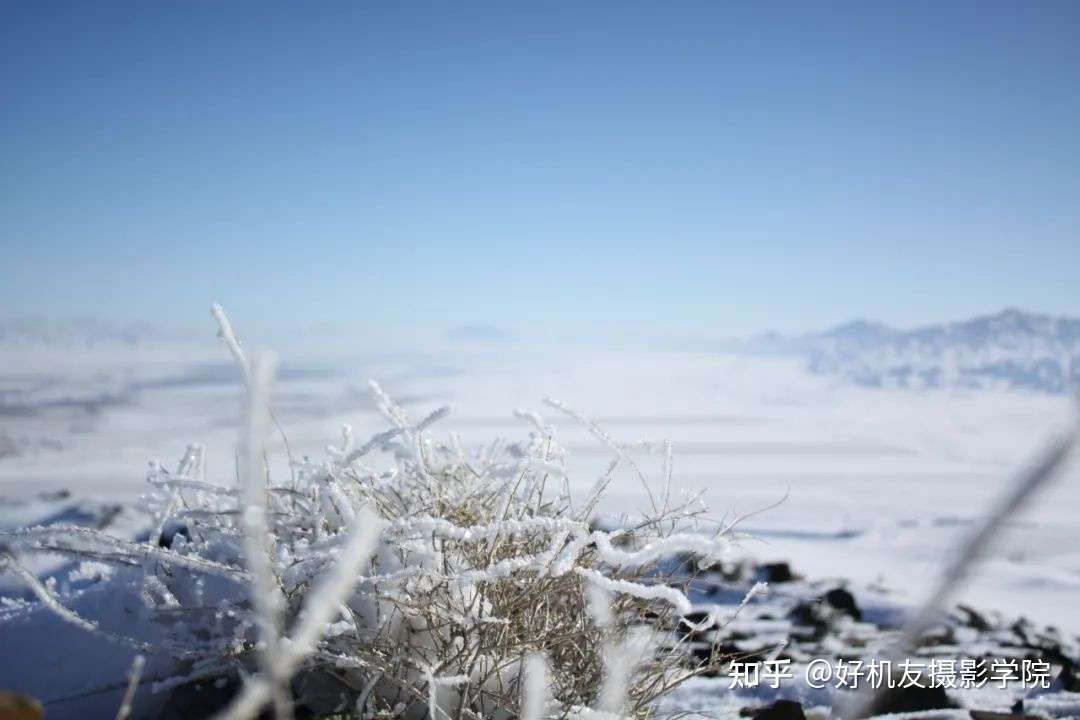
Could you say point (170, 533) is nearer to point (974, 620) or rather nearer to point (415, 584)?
point (415, 584)

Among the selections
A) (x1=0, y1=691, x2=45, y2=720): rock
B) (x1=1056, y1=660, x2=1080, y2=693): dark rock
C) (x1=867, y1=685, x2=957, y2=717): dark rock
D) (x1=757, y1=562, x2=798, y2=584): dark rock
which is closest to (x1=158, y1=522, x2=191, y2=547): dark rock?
(x1=0, y1=691, x2=45, y2=720): rock

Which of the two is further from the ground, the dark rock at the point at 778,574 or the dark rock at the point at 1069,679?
the dark rock at the point at 1069,679

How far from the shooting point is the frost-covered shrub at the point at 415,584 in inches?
61.6

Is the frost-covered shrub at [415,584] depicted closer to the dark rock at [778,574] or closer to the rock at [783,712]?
the rock at [783,712]

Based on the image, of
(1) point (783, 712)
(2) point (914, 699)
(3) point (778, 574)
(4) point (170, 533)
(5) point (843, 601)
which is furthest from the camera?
(3) point (778, 574)

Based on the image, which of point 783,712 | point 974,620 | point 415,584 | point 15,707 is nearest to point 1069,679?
point 974,620

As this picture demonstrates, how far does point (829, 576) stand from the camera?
18.3 ft

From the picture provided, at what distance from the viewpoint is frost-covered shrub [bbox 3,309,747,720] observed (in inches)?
61.6

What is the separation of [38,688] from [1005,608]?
5194 millimetres

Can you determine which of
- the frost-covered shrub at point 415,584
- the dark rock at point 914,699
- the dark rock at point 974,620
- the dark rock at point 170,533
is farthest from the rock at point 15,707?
the dark rock at point 974,620

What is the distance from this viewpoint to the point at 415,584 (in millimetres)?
1708

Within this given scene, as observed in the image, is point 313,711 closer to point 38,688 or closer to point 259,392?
point 38,688

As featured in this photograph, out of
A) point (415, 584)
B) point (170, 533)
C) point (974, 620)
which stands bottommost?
point (974, 620)

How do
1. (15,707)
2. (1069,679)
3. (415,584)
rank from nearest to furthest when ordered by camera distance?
(15,707) → (415,584) → (1069,679)
